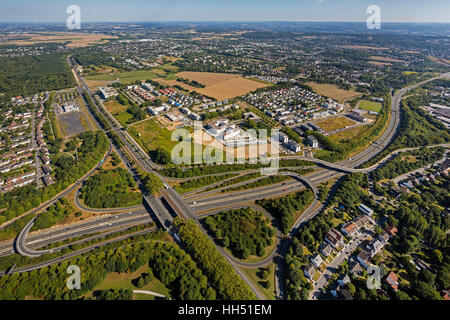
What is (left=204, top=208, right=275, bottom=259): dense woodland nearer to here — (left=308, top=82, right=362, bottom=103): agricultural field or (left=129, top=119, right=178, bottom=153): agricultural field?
(left=129, top=119, right=178, bottom=153): agricultural field

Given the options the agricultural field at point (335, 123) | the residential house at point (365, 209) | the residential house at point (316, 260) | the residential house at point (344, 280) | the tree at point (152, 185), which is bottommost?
the residential house at point (344, 280)

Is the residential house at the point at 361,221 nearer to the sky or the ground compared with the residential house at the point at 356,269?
nearer to the sky

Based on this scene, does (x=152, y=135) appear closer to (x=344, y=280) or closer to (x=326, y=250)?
(x=326, y=250)

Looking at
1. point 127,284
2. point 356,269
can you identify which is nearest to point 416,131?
point 356,269

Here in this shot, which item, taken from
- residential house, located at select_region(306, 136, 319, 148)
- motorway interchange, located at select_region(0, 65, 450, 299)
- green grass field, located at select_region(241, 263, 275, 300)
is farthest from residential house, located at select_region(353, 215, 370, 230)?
residential house, located at select_region(306, 136, 319, 148)

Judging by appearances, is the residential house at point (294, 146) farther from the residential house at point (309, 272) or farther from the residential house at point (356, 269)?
the residential house at point (309, 272)

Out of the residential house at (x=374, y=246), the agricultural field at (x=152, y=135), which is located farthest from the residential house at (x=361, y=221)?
the agricultural field at (x=152, y=135)
